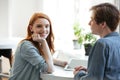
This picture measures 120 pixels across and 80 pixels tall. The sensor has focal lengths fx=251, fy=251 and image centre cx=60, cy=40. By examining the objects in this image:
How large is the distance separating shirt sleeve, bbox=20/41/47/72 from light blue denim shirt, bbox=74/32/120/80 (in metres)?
0.43

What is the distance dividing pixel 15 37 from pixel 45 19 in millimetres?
1820

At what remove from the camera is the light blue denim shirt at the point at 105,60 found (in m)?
1.29

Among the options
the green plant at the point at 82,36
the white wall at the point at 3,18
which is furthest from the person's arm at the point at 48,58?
the white wall at the point at 3,18

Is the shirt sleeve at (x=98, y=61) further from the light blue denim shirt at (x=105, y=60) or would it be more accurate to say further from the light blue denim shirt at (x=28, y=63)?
the light blue denim shirt at (x=28, y=63)

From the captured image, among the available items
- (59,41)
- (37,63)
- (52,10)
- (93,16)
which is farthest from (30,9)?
(93,16)

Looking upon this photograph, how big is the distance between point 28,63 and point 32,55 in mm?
83

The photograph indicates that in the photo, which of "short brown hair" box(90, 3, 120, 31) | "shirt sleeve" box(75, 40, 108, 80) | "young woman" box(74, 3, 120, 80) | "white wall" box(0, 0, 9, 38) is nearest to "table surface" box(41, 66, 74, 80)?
"young woman" box(74, 3, 120, 80)

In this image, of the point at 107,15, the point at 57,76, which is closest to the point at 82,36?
the point at 57,76

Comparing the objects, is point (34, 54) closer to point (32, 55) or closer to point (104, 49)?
point (32, 55)

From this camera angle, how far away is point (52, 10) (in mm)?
3721

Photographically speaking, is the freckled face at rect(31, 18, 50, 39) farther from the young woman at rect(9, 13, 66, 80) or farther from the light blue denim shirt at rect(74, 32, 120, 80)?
the light blue denim shirt at rect(74, 32, 120, 80)

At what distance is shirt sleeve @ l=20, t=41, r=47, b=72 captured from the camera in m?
1.70

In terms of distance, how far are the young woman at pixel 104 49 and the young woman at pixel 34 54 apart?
0.35 meters

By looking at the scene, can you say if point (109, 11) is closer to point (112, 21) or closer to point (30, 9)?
point (112, 21)
